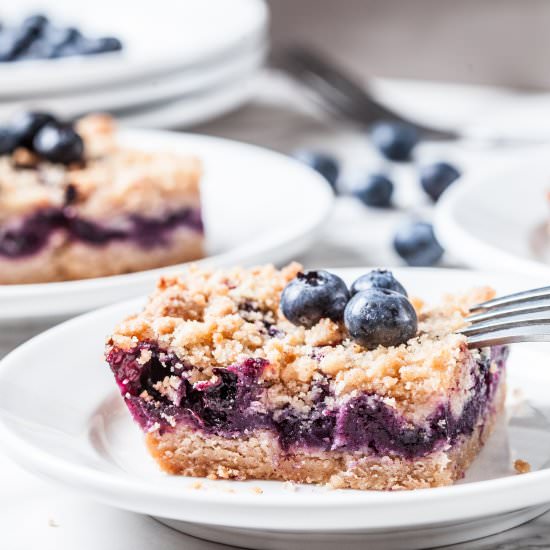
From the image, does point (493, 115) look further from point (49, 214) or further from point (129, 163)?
point (49, 214)

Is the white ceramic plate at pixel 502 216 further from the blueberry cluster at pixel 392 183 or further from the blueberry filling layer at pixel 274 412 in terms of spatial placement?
the blueberry filling layer at pixel 274 412

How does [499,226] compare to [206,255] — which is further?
[206,255]

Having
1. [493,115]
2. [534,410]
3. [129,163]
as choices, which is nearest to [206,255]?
[129,163]

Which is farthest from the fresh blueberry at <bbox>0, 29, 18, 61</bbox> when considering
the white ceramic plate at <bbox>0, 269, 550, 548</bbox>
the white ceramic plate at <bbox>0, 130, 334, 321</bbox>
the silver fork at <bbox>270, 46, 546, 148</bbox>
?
the white ceramic plate at <bbox>0, 269, 550, 548</bbox>

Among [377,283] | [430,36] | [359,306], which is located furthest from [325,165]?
[430,36]

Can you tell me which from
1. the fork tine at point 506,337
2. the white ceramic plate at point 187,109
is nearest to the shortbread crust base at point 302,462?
the fork tine at point 506,337

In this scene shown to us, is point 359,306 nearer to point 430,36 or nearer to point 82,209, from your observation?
point 82,209

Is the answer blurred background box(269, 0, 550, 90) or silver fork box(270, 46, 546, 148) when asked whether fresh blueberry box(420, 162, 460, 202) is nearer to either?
silver fork box(270, 46, 546, 148)
